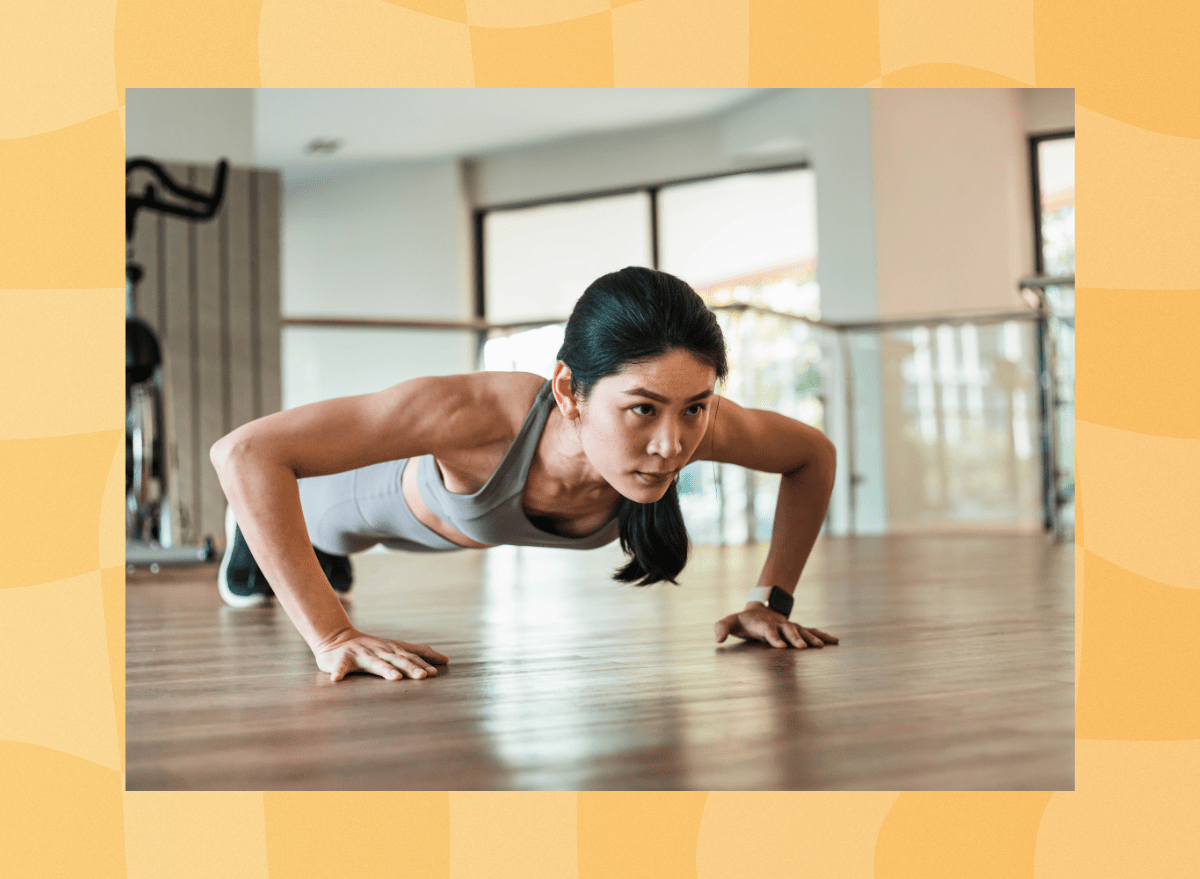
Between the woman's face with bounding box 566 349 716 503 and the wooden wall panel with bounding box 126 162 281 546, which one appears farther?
the wooden wall panel with bounding box 126 162 281 546

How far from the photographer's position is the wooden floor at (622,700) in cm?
89

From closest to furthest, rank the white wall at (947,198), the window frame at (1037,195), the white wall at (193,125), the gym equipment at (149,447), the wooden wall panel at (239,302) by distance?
the gym equipment at (149,447)
the white wall at (193,125)
the wooden wall panel at (239,302)
the white wall at (947,198)
the window frame at (1037,195)

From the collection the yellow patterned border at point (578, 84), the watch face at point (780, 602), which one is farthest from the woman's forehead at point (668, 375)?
the watch face at point (780, 602)

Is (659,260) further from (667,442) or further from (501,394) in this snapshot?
(667,442)

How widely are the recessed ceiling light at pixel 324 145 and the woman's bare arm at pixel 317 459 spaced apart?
6.12 meters

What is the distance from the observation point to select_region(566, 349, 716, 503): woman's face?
4.00ft

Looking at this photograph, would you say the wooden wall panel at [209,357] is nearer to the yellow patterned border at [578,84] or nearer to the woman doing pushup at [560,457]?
the woman doing pushup at [560,457]

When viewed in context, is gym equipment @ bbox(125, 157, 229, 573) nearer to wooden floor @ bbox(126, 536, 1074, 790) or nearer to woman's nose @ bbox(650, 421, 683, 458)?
wooden floor @ bbox(126, 536, 1074, 790)

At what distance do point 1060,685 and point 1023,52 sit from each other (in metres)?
0.71

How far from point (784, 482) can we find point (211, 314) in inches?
130

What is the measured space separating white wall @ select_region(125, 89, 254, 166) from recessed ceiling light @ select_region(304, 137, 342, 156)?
2760 millimetres

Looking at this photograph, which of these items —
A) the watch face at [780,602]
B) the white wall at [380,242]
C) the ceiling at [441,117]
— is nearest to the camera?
the watch face at [780,602]

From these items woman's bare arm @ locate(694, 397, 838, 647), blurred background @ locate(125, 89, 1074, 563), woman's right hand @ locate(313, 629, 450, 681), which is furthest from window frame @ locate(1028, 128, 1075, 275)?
woman's right hand @ locate(313, 629, 450, 681)

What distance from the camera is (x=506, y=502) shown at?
151 centimetres
